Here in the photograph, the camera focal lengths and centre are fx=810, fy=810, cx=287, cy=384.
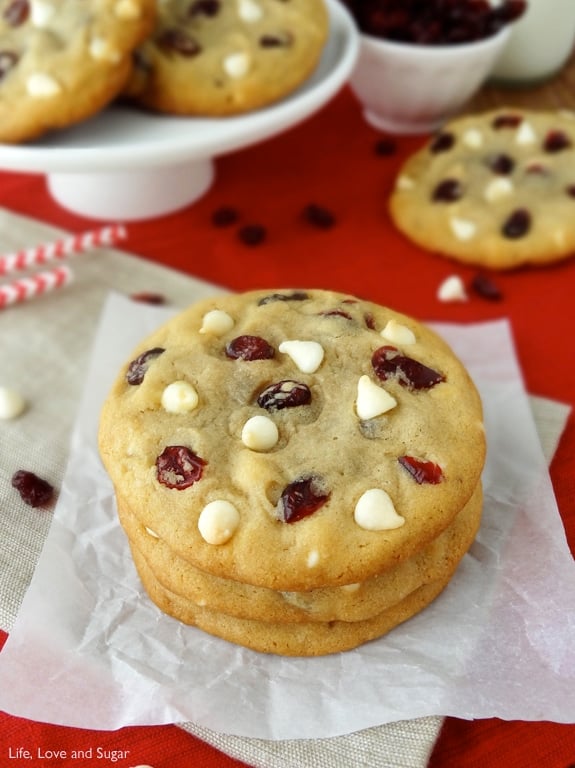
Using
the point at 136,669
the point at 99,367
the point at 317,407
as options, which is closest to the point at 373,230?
the point at 99,367

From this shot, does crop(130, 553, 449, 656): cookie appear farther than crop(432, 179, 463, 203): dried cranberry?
No

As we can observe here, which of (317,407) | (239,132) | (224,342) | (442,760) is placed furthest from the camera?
(239,132)

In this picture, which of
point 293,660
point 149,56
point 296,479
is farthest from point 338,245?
point 293,660

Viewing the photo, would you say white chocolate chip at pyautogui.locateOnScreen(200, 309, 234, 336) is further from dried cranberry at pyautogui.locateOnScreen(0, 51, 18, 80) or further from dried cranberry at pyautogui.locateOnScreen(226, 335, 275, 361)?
dried cranberry at pyautogui.locateOnScreen(0, 51, 18, 80)

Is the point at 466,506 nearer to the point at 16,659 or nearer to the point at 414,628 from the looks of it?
the point at 414,628

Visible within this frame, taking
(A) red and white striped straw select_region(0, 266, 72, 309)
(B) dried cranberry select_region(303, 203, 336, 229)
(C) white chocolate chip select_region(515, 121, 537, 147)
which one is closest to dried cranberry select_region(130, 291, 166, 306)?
(A) red and white striped straw select_region(0, 266, 72, 309)

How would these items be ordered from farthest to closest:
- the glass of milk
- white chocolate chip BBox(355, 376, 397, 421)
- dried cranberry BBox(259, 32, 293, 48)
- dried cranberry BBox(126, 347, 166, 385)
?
the glass of milk, dried cranberry BBox(259, 32, 293, 48), dried cranberry BBox(126, 347, 166, 385), white chocolate chip BBox(355, 376, 397, 421)

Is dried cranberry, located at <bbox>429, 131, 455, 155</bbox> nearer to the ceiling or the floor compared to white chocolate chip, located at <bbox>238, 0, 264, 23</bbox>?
nearer to the floor

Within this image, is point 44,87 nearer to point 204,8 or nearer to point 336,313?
point 204,8
